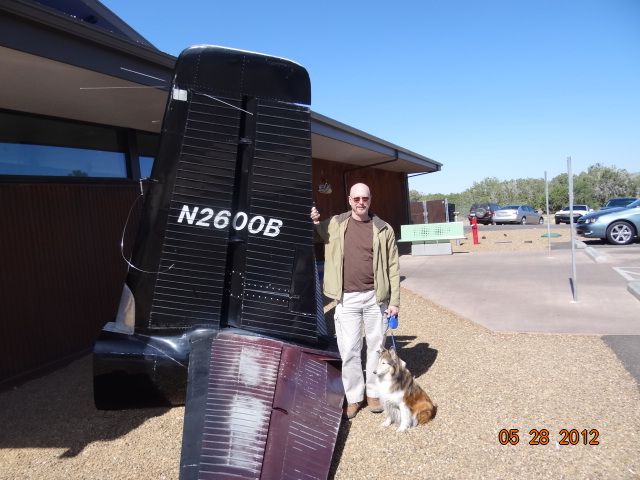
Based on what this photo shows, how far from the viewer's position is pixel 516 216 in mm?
34281

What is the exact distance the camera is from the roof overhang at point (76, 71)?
10.7 ft

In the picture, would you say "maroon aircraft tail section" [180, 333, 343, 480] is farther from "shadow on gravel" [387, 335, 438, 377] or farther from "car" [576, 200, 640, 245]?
"car" [576, 200, 640, 245]

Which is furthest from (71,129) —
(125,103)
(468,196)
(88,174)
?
(468,196)

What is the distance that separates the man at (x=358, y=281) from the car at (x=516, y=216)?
34.2m

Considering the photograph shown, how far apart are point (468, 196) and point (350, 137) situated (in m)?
84.3

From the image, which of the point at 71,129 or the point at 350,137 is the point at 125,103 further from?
the point at 350,137

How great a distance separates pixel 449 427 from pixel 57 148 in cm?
588

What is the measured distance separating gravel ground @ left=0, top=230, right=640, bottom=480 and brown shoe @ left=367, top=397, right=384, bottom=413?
0.22 feet

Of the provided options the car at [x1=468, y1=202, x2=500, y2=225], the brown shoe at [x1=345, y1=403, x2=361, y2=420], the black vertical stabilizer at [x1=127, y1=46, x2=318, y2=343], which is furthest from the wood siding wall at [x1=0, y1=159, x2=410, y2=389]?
the car at [x1=468, y1=202, x2=500, y2=225]

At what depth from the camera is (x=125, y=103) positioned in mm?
5305

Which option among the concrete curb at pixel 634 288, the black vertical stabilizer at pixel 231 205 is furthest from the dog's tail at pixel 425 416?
the concrete curb at pixel 634 288

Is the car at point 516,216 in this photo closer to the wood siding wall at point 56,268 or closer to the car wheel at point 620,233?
the car wheel at point 620,233

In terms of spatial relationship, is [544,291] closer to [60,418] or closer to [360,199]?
[360,199]

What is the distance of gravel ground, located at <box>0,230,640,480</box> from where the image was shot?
287 cm
